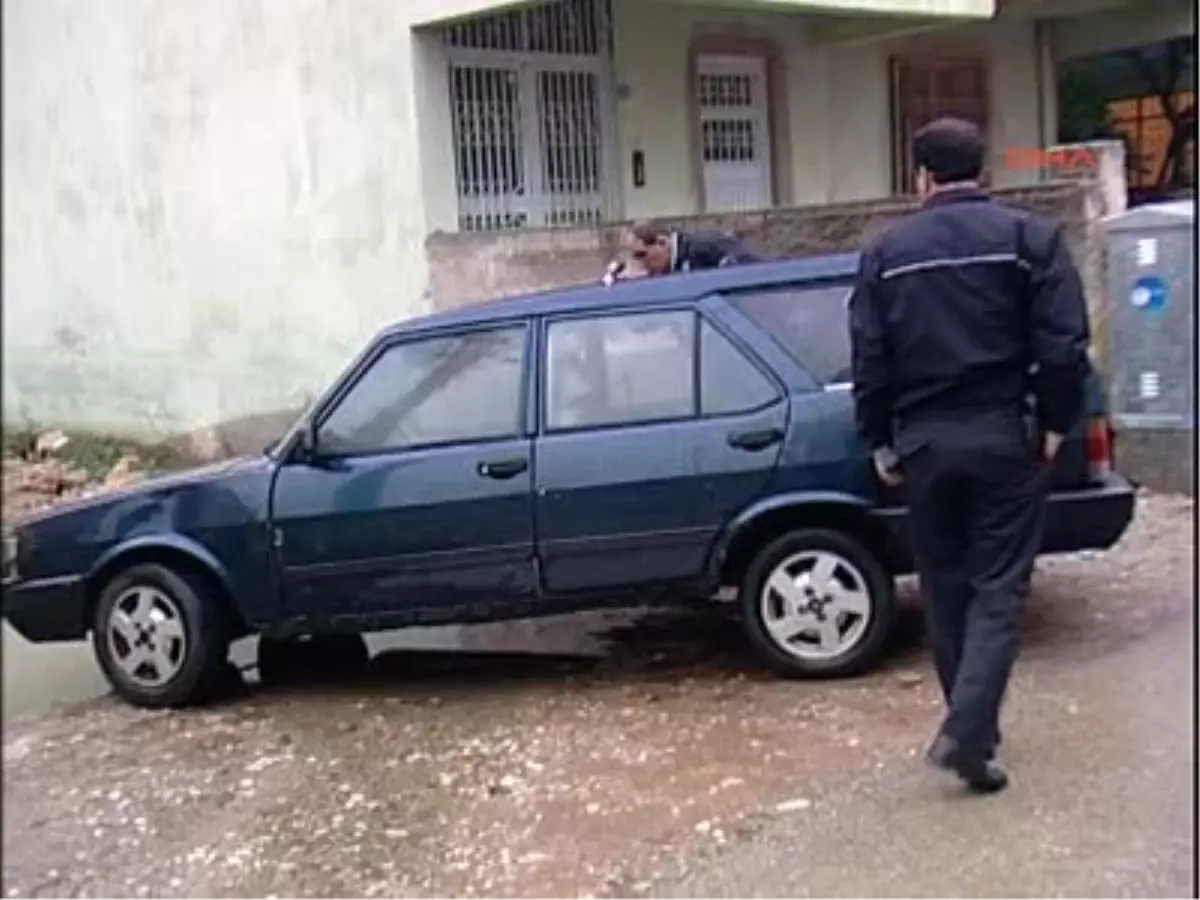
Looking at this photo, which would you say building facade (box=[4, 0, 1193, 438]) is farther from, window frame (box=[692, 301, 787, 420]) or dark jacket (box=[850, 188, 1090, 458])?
dark jacket (box=[850, 188, 1090, 458])

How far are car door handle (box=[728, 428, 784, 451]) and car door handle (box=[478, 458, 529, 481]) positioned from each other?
31.2 inches

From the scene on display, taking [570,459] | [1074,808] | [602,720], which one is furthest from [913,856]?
[570,459]

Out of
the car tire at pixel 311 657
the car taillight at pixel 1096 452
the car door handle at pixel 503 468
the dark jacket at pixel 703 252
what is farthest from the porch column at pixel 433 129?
the car taillight at pixel 1096 452

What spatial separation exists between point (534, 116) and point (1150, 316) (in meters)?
7.04

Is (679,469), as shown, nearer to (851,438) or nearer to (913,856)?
Result: (851,438)

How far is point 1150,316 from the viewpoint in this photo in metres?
7.71

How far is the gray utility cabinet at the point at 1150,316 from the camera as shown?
7141 millimetres

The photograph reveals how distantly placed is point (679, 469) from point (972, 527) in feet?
6.07

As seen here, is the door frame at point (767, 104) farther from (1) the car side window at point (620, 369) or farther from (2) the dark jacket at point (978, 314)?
(2) the dark jacket at point (978, 314)

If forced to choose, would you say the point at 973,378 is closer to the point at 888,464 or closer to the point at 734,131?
the point at 888,464

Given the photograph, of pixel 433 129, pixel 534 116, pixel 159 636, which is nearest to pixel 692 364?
pixel 159 636

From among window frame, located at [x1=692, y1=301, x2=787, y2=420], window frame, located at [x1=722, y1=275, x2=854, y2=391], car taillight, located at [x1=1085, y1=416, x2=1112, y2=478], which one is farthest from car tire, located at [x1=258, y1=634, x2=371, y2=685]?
car taillight, located at [x1=1085, y1=416, x2=1112, y2=478]

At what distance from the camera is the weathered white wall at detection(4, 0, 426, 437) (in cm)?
1278

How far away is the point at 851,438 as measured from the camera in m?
6.32
